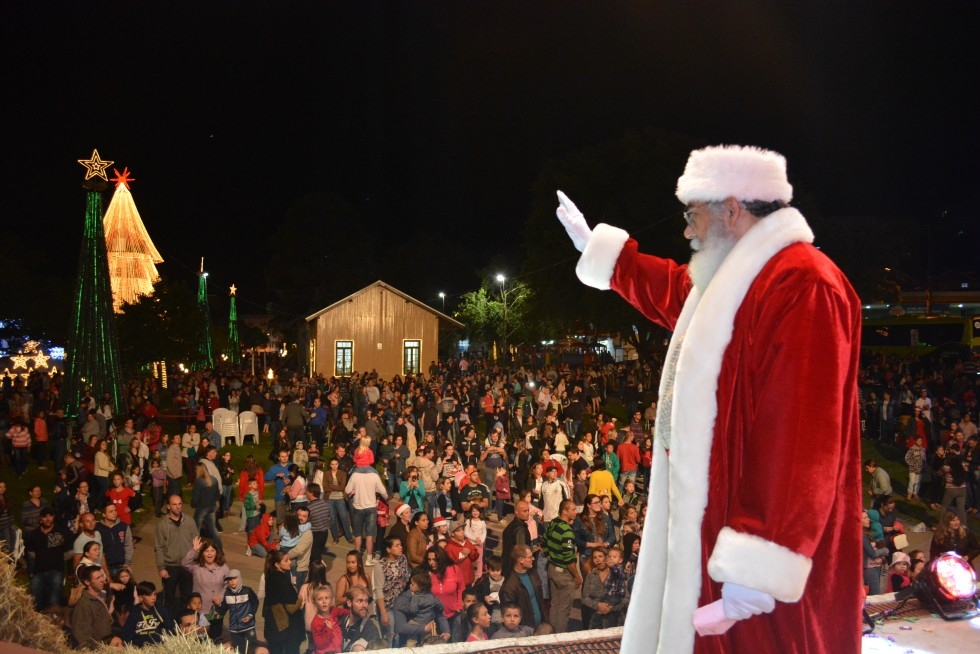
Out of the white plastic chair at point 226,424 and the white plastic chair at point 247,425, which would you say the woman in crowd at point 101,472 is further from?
the white plastic chair at point 247,425

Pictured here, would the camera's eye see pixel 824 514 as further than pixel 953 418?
No

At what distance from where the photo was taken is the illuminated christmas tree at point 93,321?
17.5m

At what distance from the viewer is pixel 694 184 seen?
2.35 metres

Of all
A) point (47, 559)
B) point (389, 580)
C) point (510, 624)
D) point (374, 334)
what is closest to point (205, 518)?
point (47, 559)

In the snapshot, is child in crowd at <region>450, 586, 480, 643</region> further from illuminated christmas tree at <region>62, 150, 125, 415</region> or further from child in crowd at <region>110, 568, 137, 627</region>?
illuminated christmas tree at <region>62, 150, 125, 415</region>

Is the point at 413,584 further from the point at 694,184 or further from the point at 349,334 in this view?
the point at 349,334

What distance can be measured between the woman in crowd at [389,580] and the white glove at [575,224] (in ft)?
15.6

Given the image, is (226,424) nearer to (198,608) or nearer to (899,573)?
(198,608)

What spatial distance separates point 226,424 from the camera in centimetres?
1692

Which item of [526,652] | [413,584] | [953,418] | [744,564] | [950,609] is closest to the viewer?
[744,564]

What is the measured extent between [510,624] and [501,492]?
4953mm

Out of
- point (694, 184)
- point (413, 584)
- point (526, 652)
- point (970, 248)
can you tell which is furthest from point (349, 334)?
point (970, 248)

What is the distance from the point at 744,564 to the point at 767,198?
3.62 ft

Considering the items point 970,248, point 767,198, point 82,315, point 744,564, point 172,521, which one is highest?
point 970,248
